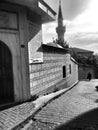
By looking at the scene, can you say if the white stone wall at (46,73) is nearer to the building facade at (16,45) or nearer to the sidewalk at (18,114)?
the building facade at (16,45)

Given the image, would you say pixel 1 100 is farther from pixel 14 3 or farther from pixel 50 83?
pixel 14 3

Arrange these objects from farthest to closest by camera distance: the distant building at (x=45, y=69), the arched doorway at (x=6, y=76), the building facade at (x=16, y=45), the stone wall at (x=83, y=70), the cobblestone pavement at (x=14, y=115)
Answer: the stone wall at (x=83, y=70) → the distant building at (x=45, y=69) → the arched doorway at (x=6, y=76) → the building facade at (x=16, y=45) → the cobblestone pavement at (x=14, y=115)

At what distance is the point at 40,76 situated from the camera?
21.8 feet

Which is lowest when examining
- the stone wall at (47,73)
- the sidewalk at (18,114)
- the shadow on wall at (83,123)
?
the shadow on wall at (83,123)

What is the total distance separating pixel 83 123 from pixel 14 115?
2018 millimetres

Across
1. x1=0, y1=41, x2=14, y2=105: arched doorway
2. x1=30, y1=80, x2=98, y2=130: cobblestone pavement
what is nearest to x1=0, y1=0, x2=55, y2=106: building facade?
x1=0, y1=41, x2=14, y2=105: arched doorway

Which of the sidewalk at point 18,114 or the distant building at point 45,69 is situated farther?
the distant building at point 45,69

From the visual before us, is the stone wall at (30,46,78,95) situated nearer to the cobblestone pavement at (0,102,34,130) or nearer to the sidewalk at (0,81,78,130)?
the sidewalk at (0,81,78,130)

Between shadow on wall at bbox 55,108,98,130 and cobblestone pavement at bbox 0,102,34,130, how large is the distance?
113 cm

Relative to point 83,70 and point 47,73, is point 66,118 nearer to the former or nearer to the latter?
point 47,73

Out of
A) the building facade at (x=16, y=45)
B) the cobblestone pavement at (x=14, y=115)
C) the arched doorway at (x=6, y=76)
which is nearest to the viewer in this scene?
the cobblestone pavement at (x=14, y=115)

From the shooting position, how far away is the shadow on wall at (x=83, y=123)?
3.64 metres

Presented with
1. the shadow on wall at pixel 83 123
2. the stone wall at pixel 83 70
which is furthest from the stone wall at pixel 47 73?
the stone wall at pixel 83 70

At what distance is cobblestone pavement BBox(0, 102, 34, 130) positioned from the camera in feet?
11.9
